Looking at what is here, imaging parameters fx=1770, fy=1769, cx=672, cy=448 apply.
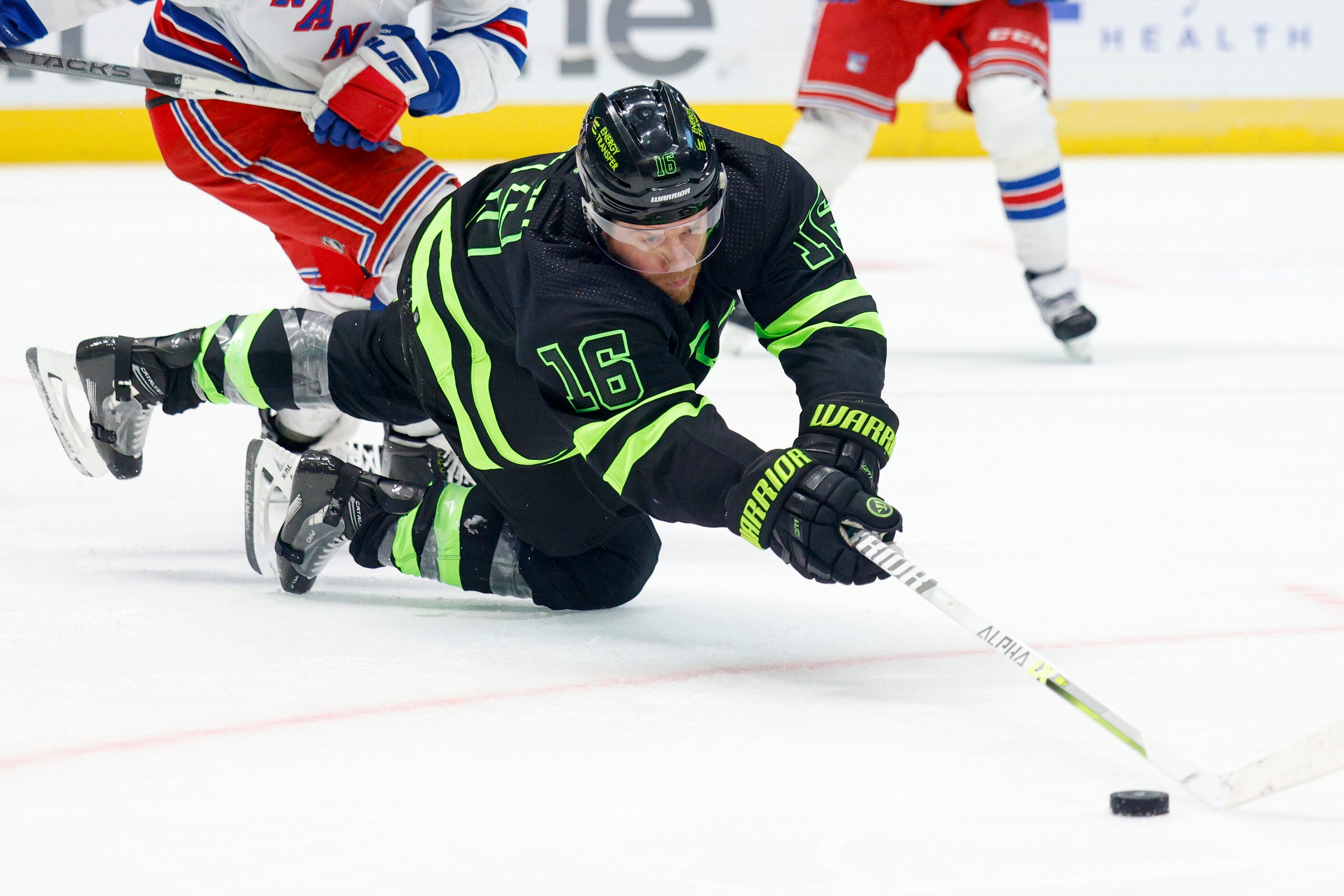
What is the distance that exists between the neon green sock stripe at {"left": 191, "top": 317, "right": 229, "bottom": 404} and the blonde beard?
73 centimetres

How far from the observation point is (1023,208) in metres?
4.09

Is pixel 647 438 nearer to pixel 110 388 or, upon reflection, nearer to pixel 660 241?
pixel 660 241

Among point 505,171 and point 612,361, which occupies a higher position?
point 505,171

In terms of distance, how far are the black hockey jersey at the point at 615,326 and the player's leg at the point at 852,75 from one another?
2052 mm

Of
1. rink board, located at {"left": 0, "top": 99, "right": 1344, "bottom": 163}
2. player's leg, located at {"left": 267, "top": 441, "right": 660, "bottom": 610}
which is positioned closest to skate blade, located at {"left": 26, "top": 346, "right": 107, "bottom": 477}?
player's leg, located at {"left": 267, "top": 441, "right": 660, "bottom": 610}

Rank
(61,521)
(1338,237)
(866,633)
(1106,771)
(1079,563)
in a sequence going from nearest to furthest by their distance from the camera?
1. (1106,771)
2. (866,633)
3. (1079,563)
4. (61,521)
5. (1338,237)

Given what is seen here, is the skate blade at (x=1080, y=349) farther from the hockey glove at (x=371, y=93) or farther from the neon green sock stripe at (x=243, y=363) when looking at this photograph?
the neon green sock stripe at (x=243, y=363)

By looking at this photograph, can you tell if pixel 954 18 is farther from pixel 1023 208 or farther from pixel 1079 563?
pixel 1079 563

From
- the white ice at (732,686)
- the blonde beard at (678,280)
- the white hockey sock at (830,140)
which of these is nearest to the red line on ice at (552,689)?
the white ice at (732,686)

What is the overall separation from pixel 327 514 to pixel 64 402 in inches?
21.4

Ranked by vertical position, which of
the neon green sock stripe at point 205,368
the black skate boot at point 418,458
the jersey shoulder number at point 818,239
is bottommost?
the black skate boot at point 418,458

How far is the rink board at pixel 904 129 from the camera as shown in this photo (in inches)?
332

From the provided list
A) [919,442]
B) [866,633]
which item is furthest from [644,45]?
[866,633]

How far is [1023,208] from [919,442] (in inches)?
42.2
